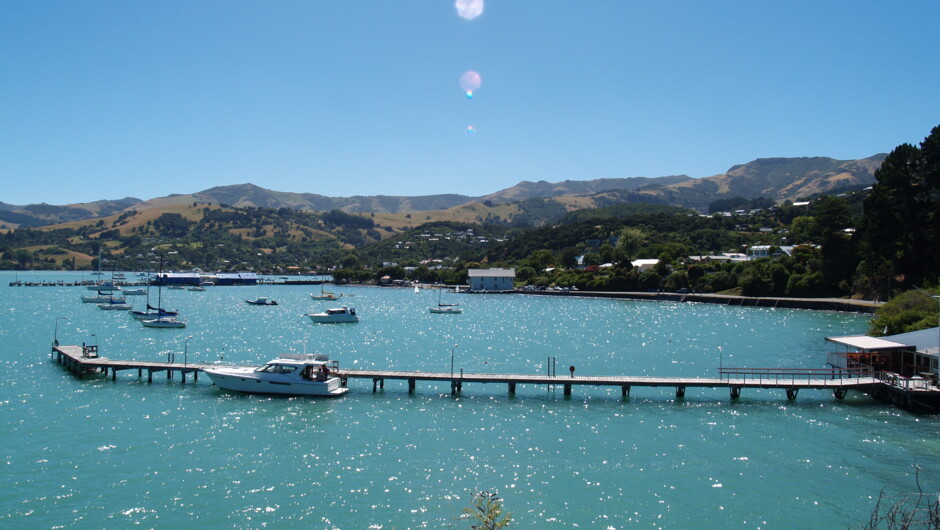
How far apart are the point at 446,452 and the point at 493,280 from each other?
125846 mm

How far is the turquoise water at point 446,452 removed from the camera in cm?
2048

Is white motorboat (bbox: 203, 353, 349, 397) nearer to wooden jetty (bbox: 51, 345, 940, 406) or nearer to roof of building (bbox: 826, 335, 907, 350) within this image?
wooden jetty (bbox: 51, 345, 940, 406)

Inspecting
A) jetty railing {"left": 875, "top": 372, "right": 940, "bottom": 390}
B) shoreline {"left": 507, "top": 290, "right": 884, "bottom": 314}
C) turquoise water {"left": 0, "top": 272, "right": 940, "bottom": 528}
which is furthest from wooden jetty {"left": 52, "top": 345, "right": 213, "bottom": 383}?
shoreline {"left": 507, "top": 290, "right": 884, "bottom": 314}

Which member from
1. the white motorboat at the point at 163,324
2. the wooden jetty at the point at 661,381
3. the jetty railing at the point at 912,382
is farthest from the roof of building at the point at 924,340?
the white motorboat at the point at 163,324

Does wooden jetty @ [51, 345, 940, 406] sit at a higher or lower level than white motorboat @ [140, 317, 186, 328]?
higher

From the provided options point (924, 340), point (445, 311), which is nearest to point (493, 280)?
point (445, 311)

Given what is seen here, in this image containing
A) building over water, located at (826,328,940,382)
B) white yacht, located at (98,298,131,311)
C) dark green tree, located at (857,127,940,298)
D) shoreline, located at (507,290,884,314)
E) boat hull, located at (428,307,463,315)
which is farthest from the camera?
white yacht, located at (98,298,131,311)

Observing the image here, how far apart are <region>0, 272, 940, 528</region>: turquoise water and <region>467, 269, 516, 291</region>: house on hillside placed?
100449 mm

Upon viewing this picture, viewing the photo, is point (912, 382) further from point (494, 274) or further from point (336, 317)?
point (494, 274)

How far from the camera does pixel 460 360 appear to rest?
48.9m

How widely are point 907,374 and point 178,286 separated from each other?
550ft

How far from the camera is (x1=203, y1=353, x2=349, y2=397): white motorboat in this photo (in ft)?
118

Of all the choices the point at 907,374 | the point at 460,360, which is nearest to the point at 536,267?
the point at 460,360

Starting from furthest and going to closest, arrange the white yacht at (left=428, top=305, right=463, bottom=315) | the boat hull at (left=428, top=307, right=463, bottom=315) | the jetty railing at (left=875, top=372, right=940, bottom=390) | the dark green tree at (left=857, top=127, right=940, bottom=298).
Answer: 1. the white yacht at (left=428, top=305, right=463, bottom=315)
2. the boat hull at (left=428, top=307, right=463, bottom=315)
3. the dark green tree at (left=857, top=127, right=940, bottom=298)
4. the jetty railing at (left=875, top=372, right=940, bottom=390)
